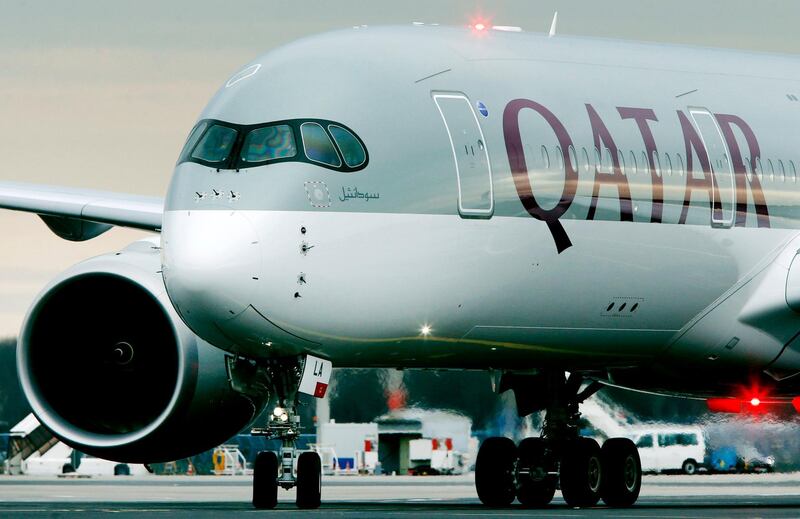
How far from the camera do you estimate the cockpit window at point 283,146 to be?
15.7m

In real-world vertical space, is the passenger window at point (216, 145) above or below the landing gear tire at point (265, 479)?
above

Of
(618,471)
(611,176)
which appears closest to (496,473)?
(618,471)

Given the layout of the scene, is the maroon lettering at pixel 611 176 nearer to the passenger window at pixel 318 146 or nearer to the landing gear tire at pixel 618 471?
the passenger window at pixel 318 146

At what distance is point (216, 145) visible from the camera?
15.9 meters

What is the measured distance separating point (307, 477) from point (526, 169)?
3.34 metres

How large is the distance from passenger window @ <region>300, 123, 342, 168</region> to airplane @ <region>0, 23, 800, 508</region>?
20mm

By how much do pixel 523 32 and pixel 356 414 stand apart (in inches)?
441

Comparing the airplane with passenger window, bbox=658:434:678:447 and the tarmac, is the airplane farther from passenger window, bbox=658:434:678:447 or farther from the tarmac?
passenger window, bbox=658:434:678:447

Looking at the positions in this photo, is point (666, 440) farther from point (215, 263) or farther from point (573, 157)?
point (215, 263)

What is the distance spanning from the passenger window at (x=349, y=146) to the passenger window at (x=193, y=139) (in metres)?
1.14

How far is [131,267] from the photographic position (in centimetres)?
1800

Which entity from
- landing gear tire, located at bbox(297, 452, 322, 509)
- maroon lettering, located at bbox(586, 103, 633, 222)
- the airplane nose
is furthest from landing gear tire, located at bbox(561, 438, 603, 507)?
the airplane nose

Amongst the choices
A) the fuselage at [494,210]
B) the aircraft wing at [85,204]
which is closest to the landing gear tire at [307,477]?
the fuselage at [494,210]

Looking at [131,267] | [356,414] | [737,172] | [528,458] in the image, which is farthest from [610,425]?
[131,267]
